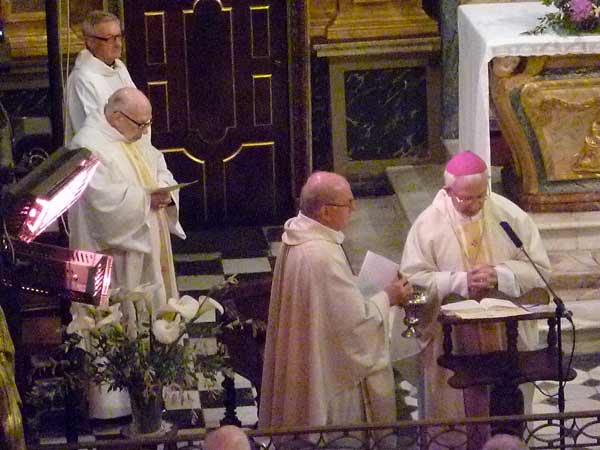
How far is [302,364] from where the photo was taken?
6668 millimetres

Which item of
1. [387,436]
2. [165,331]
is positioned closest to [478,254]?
[387,436]

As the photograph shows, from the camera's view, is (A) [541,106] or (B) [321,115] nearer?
(A) [541,106]

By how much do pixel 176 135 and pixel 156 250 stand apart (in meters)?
3.05

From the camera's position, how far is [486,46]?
9.18 meters

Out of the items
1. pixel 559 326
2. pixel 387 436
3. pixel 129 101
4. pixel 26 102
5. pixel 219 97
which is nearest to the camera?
pixel 387 436

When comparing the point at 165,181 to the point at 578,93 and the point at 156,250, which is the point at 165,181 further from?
the point at 578,93

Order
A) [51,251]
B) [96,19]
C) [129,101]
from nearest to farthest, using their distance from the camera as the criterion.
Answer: [51,251] → [129,101] → [96,19]

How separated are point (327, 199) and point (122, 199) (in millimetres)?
1796

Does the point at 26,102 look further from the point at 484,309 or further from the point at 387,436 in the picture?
the point at 387,436

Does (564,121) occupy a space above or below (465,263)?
above

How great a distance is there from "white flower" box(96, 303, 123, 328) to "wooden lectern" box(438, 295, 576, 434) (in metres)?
1.31

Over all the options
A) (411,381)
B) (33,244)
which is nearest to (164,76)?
(411,381)

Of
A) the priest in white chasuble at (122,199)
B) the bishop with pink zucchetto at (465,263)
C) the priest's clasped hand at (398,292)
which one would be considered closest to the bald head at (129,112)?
the priest in white chasuble at (122,199)

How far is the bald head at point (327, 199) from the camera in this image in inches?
257
